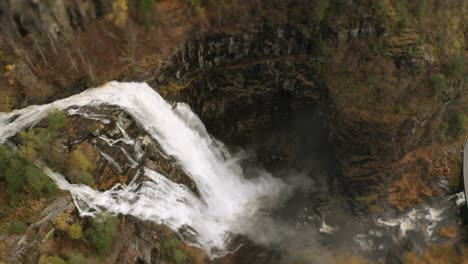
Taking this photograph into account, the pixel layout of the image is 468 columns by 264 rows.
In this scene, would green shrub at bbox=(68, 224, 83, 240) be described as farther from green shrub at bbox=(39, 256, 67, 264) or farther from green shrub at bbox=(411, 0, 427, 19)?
green shrub at bbox=(411, 0, 427, 19)

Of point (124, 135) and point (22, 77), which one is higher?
point (22, 77)

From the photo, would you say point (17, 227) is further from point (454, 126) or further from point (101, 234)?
point (454, 126)

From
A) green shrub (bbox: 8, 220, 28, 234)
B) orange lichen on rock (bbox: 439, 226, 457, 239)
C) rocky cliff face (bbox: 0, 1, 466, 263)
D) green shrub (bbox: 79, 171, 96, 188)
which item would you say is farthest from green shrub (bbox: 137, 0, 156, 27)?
orange lichen on rock (bbox: 439, 226, 457, 239)

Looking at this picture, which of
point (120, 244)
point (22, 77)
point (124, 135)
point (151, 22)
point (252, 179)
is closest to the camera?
point (120, 244)

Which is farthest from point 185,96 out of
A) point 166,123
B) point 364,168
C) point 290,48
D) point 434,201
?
point 434,201

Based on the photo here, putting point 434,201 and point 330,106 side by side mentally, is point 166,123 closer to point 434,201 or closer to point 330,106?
point 330,106

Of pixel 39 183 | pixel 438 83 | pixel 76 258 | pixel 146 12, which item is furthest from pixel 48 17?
pixel 438 83
